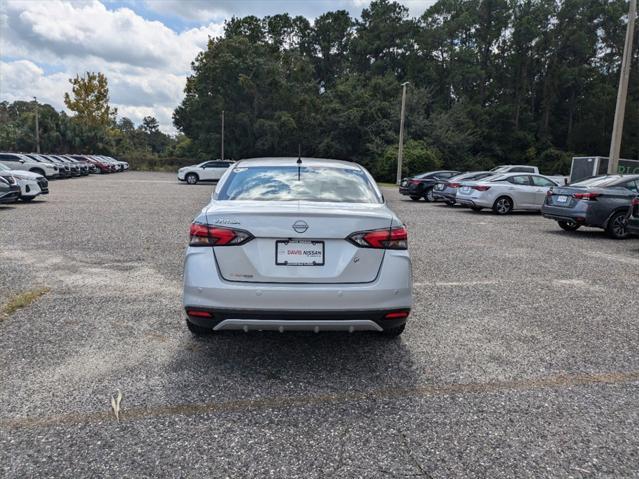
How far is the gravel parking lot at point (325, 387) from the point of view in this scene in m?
2.66

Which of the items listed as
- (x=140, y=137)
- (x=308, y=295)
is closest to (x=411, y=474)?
(x=308, y=295)

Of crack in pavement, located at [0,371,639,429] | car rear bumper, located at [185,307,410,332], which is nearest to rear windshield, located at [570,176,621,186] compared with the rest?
crack in pavement, located at [0,371,639,429]

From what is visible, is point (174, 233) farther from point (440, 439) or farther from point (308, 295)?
point (440, 439)

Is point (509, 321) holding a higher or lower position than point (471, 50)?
lower

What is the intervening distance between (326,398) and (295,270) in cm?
88

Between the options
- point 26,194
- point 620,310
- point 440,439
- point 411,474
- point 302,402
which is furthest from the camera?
point 26,194

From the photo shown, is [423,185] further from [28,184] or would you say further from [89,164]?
[89,164]

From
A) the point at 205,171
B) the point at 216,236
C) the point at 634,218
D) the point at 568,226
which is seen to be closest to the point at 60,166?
the point at 205,171

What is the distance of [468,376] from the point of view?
12.3 ft

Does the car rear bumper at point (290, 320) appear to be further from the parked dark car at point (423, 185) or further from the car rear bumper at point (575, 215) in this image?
the parked dark car at point (423, 185)

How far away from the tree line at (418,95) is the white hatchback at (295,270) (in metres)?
38.9

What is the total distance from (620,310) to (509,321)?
1.44m

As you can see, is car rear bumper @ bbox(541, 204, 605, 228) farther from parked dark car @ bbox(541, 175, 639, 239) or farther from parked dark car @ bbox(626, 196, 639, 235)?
parked dark car @ bbox(626, 196, 639, 235)

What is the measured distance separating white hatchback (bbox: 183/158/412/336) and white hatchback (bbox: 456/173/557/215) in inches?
513
